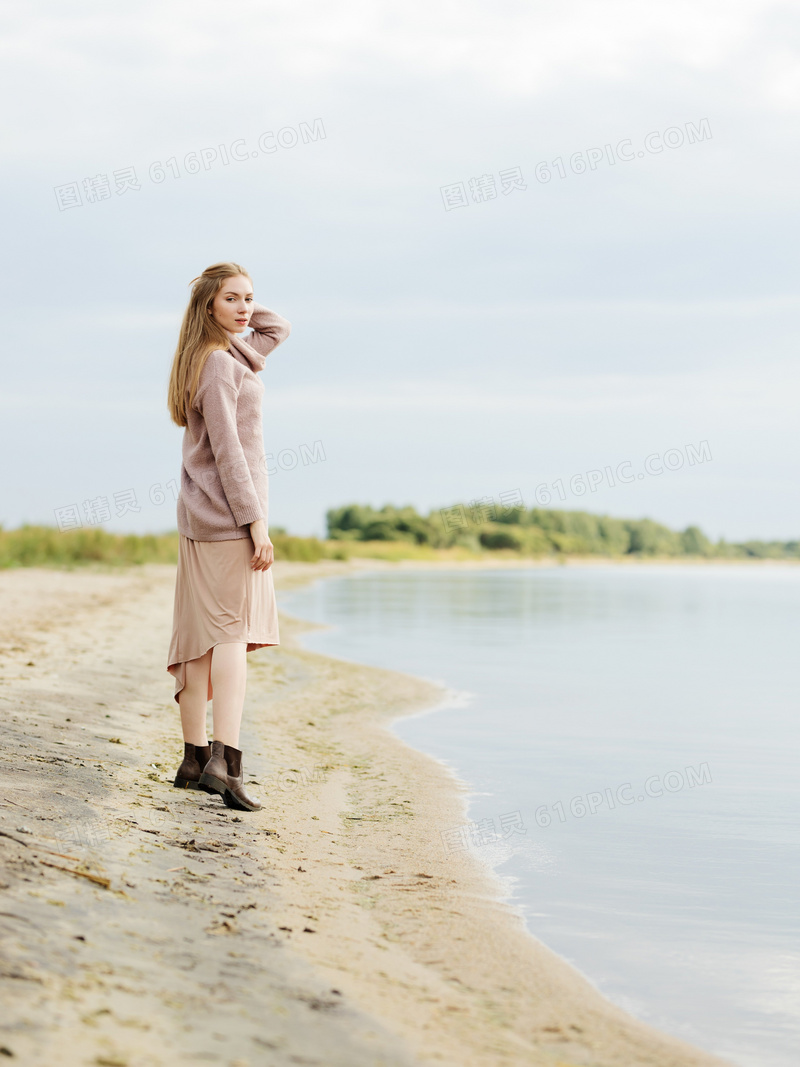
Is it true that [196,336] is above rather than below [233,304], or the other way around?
below

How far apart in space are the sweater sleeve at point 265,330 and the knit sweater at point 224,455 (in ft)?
0.61

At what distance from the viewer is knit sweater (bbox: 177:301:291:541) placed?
12.2 feet

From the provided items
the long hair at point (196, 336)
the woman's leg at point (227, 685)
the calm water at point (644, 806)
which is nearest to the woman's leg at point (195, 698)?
the woman's leg at point (227, 685)

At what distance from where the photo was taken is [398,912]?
2955 millimetres

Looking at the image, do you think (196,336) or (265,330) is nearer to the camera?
(196,336)

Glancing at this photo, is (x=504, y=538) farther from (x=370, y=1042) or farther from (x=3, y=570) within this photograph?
(x=370, y=1042)

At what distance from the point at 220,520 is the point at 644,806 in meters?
2.48

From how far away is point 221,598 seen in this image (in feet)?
12.5

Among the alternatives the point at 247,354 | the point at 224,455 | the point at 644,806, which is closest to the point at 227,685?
the point at 224,455

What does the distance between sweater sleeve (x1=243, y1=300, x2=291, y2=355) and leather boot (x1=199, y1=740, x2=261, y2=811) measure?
162 cm

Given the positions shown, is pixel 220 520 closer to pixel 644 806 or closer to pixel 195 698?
pixel 195 698

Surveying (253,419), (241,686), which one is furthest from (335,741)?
(253,419)

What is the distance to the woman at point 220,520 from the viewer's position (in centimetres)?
375

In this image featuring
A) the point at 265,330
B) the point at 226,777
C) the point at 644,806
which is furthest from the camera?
the point at 644,806
